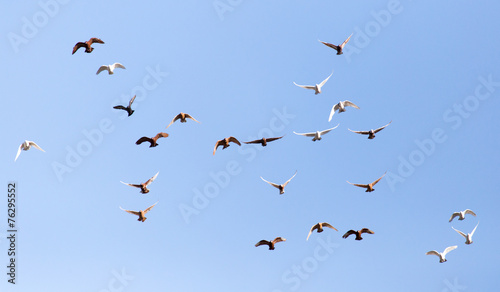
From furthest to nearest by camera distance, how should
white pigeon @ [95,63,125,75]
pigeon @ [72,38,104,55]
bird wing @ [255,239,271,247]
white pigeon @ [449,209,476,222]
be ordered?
white pigeon @ [449,209,476,222] → bird wing @ [255,239,271,247] → white pigeon @ [95,63,125,75] → pigeon @ [72,38,104,55]

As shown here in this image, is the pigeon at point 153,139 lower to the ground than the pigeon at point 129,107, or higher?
lower

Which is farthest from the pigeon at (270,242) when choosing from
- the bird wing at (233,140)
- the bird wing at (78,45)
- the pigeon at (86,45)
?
the bird wing at (78,45)

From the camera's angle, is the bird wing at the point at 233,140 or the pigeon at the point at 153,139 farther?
the bird wing at the point at 233,140

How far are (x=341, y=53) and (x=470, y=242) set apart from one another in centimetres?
1628

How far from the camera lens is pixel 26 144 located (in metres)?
48.1

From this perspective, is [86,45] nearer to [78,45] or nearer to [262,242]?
[78,45]

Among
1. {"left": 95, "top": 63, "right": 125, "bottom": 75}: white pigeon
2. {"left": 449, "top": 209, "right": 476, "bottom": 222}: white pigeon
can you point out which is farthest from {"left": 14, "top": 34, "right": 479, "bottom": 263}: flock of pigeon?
{"left": 449, "top": 209, "right": 476, "bottom": 222}: white pigeon

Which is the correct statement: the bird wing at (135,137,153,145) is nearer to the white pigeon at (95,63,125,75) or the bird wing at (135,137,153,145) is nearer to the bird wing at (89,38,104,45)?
the white pigeon at (95,63,125,75)

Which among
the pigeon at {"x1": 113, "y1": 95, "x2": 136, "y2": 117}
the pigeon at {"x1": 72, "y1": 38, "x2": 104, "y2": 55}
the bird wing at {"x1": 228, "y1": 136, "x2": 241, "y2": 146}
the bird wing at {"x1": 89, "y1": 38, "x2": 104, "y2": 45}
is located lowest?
the bird wing at {"x1": 228, "y1": 136, "x2": 241, "y2": 146}

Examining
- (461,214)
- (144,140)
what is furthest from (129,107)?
(461,214)

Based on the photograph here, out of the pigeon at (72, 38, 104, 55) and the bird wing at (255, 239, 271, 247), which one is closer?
the pigeon at (72, 38, 104, 55)

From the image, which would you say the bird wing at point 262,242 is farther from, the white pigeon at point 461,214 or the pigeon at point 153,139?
the white pigeon at point 461,214

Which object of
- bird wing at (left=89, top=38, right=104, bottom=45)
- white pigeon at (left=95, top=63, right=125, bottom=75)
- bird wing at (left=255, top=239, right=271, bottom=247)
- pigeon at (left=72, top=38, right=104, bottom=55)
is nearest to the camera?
pigeon at (left=72, top=38, right=104, bottom=55)

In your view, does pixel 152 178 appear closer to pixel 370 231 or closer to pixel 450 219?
pixel 370 231
